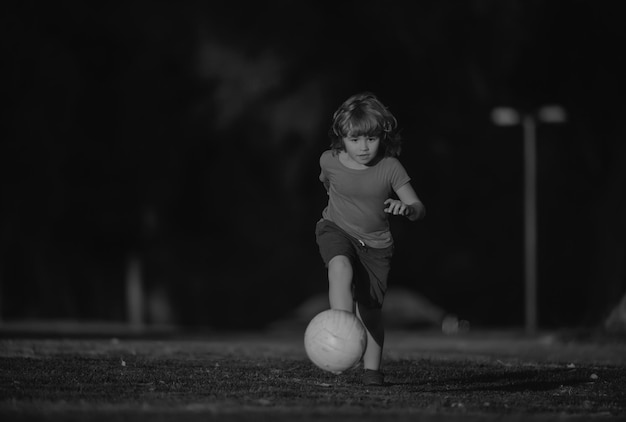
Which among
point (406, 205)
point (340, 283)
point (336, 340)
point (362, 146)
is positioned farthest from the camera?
point (362, 146)

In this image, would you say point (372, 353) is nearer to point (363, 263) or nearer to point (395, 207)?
point (363, 263)

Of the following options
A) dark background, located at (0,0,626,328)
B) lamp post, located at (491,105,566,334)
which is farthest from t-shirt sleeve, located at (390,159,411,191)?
lamp post, located at (491,105,566,334)

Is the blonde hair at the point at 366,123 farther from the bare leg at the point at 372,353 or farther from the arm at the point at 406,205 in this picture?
the bare leg at the point at 372,353

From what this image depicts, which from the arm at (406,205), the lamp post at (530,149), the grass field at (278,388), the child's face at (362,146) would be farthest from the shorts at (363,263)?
the lamp post at (530,149)

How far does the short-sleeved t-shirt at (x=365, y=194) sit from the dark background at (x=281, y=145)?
14.5 m

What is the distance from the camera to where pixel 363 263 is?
934 centimetres

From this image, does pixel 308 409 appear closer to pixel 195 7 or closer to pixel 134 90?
pixel 195 7

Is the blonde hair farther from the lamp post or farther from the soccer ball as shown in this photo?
the lamp post

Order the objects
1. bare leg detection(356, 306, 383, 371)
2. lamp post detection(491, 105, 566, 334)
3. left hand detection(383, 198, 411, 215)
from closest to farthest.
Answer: left hand detection(383, 198, 411, 215) → bare leg detection(356, 306, 383, 371) → lamp post detection(491, 105, 566, 334)

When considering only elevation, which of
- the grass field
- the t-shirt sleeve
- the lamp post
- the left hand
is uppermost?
the lamp post

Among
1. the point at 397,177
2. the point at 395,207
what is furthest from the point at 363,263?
the point at 395,207

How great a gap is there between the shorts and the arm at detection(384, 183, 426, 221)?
1.38ft

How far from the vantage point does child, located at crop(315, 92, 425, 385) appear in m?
9.09

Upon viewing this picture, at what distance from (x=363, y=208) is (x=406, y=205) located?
21.0 inches
